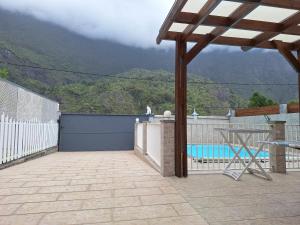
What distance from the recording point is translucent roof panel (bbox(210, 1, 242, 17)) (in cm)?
312

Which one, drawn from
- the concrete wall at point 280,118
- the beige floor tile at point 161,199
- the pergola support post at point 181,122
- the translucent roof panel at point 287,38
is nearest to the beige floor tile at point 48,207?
the beige floor tile at point 161,199

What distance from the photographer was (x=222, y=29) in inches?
144

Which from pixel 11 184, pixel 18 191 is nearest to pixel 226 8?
pixel 18 191

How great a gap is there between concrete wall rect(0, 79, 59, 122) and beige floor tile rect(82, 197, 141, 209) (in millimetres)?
3880

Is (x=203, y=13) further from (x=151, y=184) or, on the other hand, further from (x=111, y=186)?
(x=111, y=186)

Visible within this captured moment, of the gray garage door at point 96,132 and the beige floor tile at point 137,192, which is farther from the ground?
the gray garage door at point 96,132

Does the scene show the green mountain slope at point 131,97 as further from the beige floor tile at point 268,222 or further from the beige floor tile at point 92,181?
the beige floor tile at point 268,222

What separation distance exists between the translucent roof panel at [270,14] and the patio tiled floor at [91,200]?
2.93m

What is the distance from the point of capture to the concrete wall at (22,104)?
209 inches

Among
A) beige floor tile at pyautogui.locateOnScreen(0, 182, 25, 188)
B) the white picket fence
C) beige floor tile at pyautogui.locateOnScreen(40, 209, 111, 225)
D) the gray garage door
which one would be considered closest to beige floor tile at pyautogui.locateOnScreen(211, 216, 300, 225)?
beige floor tile at pyautogui.locateOnScreen(40, 209, 111, 225)

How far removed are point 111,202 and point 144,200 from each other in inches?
Result: 15.8

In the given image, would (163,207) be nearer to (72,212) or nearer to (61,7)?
(72,212)

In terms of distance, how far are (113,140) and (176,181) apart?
613cm

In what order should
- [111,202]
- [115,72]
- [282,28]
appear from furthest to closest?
[115,72]
[282,28]
[111,202]
